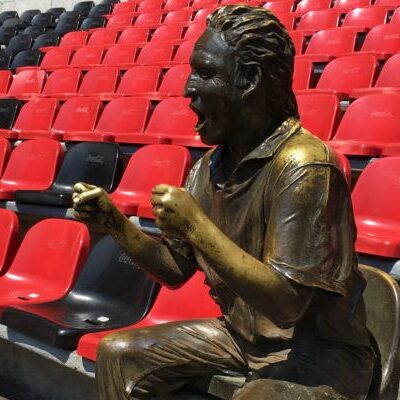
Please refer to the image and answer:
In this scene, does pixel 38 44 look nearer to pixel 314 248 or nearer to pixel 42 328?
pixel 42 328

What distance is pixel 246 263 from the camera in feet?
3.61

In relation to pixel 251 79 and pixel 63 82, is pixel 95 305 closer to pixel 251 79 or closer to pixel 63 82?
pixel 251 79

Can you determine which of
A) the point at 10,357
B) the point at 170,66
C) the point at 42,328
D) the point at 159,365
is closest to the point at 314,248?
the point at 159,365

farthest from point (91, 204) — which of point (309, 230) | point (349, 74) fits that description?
point (349, 74)

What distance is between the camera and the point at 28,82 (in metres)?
6.19

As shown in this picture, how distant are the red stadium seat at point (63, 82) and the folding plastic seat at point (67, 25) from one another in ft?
9.65

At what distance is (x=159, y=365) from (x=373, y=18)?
4474 mm

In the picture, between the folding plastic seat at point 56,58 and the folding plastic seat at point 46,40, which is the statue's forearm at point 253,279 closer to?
the folding plastic seat at point 56,58

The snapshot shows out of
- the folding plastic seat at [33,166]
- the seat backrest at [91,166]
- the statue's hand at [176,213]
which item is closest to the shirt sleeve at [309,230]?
the statue's hand at [176,213]

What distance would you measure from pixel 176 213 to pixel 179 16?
21.5 ft

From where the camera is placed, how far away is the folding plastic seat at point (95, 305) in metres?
1.92

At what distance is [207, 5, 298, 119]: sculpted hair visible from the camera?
1.21 meters

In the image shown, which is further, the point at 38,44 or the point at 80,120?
the point at 38,44

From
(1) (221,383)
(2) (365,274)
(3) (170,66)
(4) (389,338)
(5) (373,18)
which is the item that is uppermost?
(5) (373,18)
